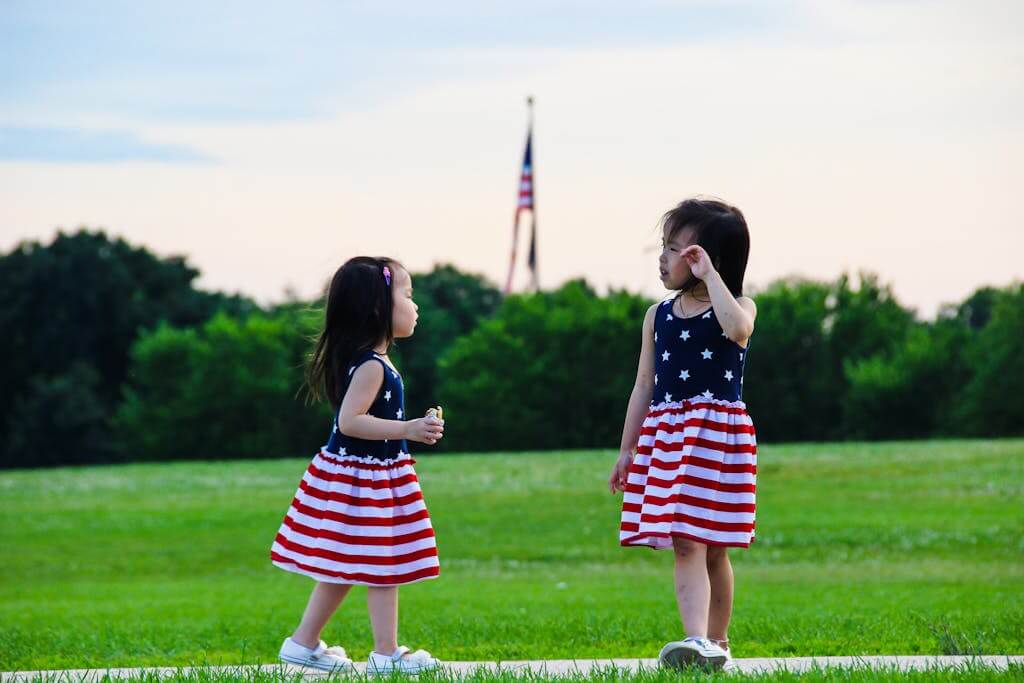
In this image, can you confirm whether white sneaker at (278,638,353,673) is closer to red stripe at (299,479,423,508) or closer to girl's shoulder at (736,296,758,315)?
red stripe at (299,479,423,508)

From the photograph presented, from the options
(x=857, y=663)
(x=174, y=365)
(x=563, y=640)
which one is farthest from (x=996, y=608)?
(x=174, y=365)

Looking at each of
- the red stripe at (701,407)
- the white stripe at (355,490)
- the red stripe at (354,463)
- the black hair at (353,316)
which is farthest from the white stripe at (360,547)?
the red stripe at (701,407)

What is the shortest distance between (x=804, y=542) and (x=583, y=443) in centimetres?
4578

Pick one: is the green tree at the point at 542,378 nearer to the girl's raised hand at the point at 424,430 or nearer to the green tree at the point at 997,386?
the green tree at the point at 997,386

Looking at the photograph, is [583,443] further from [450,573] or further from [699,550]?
[699,550]

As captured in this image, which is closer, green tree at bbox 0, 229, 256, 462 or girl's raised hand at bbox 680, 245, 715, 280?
girl's raised hand at bbox 680, 245, 715, 280

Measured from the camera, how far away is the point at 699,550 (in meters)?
6.44

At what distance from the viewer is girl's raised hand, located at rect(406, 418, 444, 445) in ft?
21.0

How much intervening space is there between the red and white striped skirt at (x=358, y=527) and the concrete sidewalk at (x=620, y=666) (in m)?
0.49

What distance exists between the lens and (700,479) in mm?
6430

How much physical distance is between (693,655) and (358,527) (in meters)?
1.66

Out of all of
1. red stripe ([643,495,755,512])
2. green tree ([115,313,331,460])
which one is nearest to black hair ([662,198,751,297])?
red stripe ([643,495,755,512])

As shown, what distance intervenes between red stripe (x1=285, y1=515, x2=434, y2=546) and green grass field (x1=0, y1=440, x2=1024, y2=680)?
5.81 ft

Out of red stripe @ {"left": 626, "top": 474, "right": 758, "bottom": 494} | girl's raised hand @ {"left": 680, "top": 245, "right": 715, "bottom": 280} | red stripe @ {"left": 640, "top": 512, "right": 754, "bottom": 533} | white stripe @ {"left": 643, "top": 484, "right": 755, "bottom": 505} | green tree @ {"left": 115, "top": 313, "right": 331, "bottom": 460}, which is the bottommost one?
green tree @ {"left": 115, "top": 313, "right": 331, "bottom": 460}
